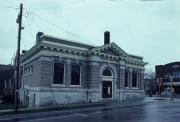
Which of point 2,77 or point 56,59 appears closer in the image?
point 56,59

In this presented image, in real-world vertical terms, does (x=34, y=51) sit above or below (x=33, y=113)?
above

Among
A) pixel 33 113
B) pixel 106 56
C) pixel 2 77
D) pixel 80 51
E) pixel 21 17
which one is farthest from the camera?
pixel 2 77

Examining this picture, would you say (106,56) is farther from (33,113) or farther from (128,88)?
(33,113)

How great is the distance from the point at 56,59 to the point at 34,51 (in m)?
3.07

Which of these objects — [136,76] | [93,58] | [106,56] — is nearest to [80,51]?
[93,58]

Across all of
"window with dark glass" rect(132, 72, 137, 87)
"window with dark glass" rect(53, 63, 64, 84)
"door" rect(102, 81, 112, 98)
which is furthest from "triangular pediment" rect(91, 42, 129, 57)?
"window with dark glass" rect(53, 63, 64, 84)

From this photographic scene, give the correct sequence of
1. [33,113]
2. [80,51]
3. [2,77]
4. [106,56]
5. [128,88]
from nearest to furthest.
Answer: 1. [33,113]
2. [80,51]
3. [106,56]
4. [128,88]
5. [2,77]

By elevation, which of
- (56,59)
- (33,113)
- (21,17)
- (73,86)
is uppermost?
(21,17)

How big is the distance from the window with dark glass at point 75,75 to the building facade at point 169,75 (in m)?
44.0

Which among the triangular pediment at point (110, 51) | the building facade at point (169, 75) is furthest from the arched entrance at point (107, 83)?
the building facade at point (169, 75)

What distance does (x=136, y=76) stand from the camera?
119 feet

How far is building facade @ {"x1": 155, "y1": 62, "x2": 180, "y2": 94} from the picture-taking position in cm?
6962

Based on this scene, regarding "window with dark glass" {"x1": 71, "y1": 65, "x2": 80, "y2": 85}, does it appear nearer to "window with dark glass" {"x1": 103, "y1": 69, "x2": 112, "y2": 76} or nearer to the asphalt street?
"window with dark glass" {"x1": 103, "y1": 69, "x2": 112, "y2": 76}

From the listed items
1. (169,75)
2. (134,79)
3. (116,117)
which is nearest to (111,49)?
(134,79)
